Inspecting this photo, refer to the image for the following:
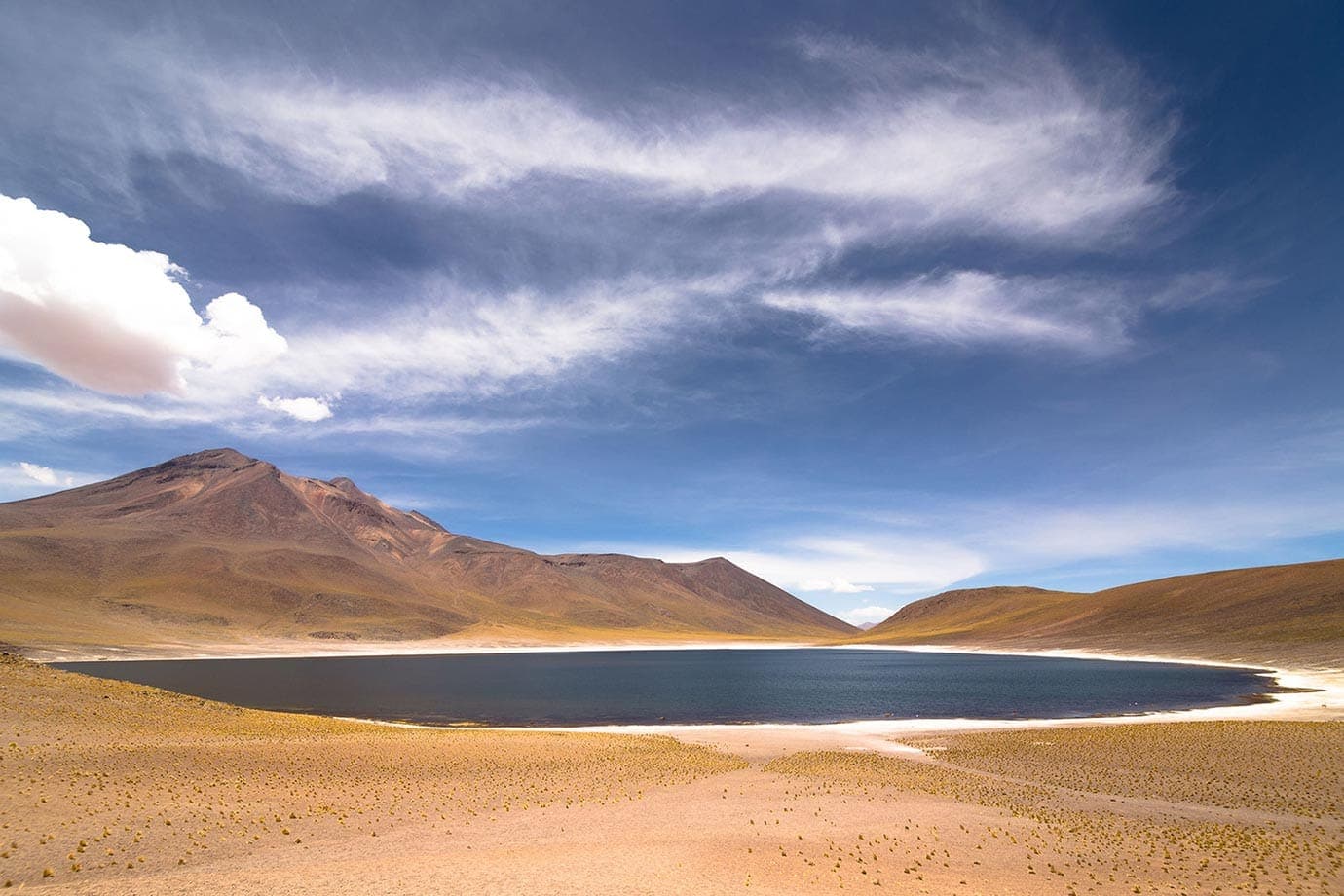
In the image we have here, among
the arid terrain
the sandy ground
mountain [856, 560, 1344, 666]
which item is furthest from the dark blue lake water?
the sandy ground

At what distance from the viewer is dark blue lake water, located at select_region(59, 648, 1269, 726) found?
6631 cm

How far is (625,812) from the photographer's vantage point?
25.1m

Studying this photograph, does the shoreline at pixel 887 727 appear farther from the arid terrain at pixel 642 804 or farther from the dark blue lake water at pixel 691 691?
the dark blue lake water at pixel 691 691

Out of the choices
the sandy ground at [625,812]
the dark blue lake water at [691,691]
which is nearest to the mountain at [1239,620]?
the dark blue lake water at [691,691]

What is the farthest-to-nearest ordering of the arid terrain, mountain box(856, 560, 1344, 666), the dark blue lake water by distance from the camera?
1. mountain box(856, 560, 1344, 666)
2. the dark blue lake water
3. the arid terrain

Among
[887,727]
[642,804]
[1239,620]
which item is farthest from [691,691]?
[1239,620]

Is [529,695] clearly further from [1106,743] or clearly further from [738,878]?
[738,878]

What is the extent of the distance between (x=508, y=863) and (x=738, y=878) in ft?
20.1

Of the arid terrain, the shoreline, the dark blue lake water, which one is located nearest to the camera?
the arid terrain

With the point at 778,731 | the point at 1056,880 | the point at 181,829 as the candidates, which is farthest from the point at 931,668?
the point at 181,829

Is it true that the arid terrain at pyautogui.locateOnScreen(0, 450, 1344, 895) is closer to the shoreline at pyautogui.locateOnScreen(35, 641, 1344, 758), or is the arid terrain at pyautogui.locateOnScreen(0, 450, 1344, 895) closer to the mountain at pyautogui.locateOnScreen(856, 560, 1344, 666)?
the shoreline at pyautogui.locateOnScreen(35, 641, 1344, 758)

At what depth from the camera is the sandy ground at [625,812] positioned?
17.9m

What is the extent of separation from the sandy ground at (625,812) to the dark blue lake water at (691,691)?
25.6 m

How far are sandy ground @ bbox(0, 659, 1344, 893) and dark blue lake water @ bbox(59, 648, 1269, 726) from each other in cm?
2556
